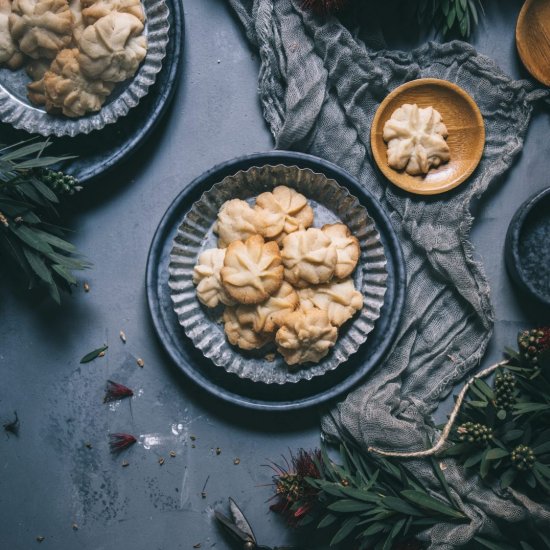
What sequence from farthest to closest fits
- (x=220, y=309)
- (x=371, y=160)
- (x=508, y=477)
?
1. (x=371, y=160)
2. (x=220, y=309)
3. (x=508, y=477)

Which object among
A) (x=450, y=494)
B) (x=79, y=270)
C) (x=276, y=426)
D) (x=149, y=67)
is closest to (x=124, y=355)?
(x=79, y=270)

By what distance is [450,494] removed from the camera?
2.47 metres

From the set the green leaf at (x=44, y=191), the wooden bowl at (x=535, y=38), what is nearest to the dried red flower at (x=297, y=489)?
the green leaf at (x=44, y=191)

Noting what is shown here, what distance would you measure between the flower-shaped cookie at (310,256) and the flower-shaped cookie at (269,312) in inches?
3.6

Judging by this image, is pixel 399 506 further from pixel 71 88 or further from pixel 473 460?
pixel 71 88

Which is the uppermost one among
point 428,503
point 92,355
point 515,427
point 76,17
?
point 76,17

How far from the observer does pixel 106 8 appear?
246cm

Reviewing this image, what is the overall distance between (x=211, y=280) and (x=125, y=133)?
699mm

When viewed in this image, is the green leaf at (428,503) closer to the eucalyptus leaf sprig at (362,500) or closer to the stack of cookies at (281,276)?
the eucalyptus leaf sprig at (362,500)

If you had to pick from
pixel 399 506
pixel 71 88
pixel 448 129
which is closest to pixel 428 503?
pixel 399 506

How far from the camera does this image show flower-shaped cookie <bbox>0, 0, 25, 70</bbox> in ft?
8.04

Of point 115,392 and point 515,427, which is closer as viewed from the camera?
point 515,427

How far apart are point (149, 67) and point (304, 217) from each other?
83 cm

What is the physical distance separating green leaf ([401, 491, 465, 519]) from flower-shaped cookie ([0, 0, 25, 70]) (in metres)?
2.19
